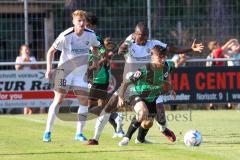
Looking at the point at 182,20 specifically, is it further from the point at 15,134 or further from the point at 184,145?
the point at 184,145

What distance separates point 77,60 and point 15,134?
2142 mm

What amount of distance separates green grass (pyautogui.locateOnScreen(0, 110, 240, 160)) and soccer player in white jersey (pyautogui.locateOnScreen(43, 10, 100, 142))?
0.59 meters

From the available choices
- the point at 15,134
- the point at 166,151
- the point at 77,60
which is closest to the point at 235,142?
the point at 166,151

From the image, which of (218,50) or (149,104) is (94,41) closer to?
(149,104)

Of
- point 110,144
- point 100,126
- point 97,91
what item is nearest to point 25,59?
point 97,91

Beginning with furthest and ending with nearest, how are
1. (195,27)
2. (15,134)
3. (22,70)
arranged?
(195,27)
(22,70)
(15,134)

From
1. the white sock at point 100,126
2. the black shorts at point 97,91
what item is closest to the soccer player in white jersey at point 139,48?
the white sock at point 100,126

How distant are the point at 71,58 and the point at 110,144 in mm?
1771

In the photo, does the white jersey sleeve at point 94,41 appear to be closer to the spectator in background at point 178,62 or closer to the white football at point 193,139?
the white football at point 193,139

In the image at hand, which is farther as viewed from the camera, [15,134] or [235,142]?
[15,134]

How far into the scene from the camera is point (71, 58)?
1399 centimetres

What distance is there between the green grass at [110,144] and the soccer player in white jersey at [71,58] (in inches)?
23.3

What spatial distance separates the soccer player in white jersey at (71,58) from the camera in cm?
1373

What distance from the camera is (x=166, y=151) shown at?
1190 cm
